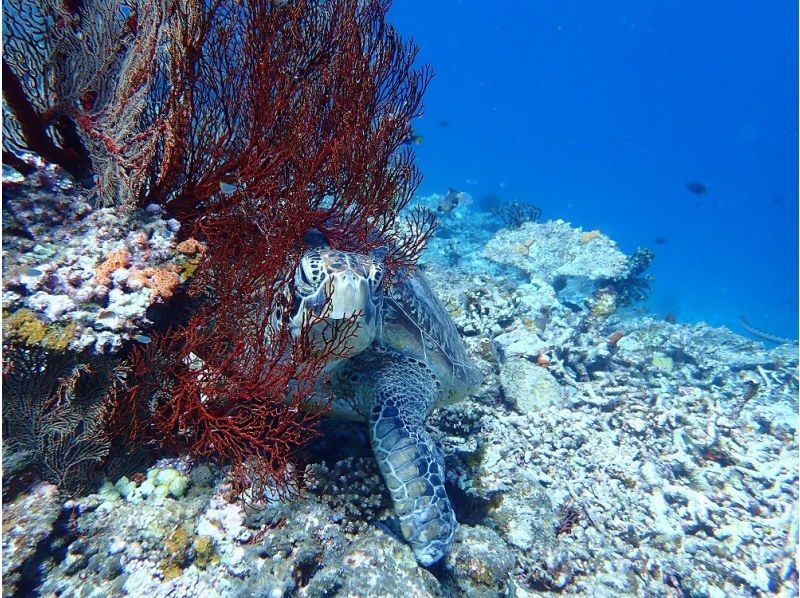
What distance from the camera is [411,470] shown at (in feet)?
7.66

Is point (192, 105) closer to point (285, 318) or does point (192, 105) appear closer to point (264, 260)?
point (264, 260)

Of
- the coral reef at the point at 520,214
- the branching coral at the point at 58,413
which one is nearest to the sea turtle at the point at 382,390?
the branching coral at the point at 58,413

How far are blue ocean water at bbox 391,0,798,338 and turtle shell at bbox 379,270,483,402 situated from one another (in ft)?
220

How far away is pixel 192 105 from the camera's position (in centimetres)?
238

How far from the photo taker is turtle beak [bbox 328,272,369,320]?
2223mm

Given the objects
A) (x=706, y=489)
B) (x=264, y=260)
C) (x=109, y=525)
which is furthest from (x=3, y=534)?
(x=706, y=489)

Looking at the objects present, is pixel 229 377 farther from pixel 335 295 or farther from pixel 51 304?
pixel 51 304

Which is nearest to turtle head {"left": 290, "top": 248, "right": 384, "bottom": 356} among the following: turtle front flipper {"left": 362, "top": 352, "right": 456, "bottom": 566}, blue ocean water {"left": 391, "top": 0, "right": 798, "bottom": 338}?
turtle front flipper {"left": 362, "top": 352, "right": 456, "bottom": 566}

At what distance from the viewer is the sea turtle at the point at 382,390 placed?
2240mm

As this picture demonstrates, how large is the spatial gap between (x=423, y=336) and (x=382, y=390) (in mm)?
885

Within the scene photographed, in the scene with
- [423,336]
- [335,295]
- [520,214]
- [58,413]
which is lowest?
[58,413]

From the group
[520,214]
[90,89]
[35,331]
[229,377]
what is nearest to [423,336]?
[229,377]

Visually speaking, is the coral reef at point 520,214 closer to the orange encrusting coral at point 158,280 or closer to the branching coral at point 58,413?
the orange encrusting coral at point 158,280

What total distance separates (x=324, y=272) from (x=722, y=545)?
12.7 ft
